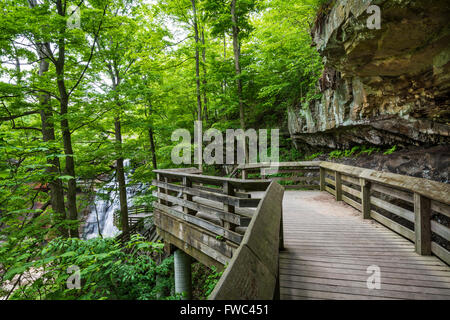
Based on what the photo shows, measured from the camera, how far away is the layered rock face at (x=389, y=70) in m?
3.65

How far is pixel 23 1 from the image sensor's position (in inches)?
247

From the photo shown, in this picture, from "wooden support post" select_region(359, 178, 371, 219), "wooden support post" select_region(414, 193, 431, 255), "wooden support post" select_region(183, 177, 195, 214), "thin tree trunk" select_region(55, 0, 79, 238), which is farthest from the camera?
"thin tree trunk" select_region(55, 0, 79, 238)

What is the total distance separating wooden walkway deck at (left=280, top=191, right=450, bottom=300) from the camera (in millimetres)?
2244

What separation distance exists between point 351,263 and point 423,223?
4.11 feet

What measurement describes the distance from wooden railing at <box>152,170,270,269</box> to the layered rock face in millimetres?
3814

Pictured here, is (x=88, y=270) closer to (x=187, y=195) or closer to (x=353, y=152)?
(x=187, y=195)

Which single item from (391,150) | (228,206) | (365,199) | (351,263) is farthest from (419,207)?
(391,150)

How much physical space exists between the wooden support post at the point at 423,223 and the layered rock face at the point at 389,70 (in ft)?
9.94

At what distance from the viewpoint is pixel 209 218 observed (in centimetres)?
464

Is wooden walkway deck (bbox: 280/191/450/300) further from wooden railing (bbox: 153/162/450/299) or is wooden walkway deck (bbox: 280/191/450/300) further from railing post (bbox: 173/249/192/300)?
railing post (bbox: 173/249/192/300)

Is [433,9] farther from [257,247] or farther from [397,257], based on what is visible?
[257,247]

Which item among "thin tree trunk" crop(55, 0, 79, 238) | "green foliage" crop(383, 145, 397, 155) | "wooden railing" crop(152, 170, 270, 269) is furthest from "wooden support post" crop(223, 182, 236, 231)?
"green foliage" crop(383, 145, 397, 155)
